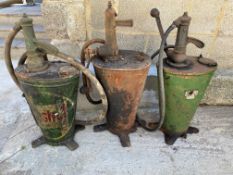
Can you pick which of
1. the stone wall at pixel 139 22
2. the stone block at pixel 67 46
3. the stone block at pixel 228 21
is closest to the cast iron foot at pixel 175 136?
the stone wall at pixel 139 22

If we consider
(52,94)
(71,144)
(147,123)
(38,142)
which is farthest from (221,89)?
(38,142)

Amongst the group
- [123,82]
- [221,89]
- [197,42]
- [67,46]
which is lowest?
[221,89]

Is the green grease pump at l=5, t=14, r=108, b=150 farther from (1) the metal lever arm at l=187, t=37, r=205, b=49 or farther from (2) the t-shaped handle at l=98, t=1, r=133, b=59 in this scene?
(1) the metal lever arm at l=187, t=37, r=205, b=49

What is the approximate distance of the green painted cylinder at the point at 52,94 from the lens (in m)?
1.63

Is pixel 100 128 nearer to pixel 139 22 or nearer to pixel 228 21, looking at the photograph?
pixel 139 22

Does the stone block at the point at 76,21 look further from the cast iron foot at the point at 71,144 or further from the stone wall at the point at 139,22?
the cast iron foot at the point at 71,144

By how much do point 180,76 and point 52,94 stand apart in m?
0.96

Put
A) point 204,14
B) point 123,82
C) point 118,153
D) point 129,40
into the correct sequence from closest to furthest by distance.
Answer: point 123,82
point 118,153
point 204,14
point 129,40

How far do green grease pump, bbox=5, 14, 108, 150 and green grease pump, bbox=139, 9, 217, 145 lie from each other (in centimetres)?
51

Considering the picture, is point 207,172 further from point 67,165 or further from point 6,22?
point 6,22

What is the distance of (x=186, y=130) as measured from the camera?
6.88 ft

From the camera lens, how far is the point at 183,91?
1.80m

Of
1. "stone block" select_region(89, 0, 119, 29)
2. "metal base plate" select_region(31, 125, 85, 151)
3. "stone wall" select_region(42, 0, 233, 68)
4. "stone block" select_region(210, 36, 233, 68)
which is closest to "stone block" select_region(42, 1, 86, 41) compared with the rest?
"stone wall" select_region(42, 0, 233, 68)

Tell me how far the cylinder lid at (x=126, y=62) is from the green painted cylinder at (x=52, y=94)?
0.22m
